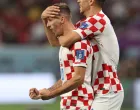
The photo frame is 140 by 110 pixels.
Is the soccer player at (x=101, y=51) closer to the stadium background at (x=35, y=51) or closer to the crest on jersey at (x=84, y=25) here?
the crest on jersey at (x=84, y=25)

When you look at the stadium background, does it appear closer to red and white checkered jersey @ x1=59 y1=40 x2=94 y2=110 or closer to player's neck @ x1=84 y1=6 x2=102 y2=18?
player's neck @ x1=84 y1=6 x2=102 y2=18

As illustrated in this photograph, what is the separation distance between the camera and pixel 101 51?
20.8ft

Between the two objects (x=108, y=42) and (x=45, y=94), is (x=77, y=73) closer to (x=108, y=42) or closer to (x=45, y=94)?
(x=45, y=94)

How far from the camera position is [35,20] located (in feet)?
53.8

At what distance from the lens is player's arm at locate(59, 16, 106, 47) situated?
20.3 feet

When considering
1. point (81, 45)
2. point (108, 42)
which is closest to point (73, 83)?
point (81, 45)

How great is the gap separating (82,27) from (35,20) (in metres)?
10.2

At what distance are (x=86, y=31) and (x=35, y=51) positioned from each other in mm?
7709

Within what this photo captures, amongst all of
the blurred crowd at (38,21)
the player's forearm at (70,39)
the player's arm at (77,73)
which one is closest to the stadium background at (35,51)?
the blurred crowd at (38,21)

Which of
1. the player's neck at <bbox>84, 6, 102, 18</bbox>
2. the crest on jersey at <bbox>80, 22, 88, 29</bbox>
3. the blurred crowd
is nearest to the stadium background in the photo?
the blurred crowd

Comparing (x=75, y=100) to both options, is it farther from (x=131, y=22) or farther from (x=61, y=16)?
(x=131, y=22)

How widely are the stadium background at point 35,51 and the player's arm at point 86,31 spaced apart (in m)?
5.63

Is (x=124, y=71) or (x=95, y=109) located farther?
(x=124, y=71)

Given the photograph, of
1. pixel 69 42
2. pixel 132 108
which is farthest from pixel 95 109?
pixel 132 108
